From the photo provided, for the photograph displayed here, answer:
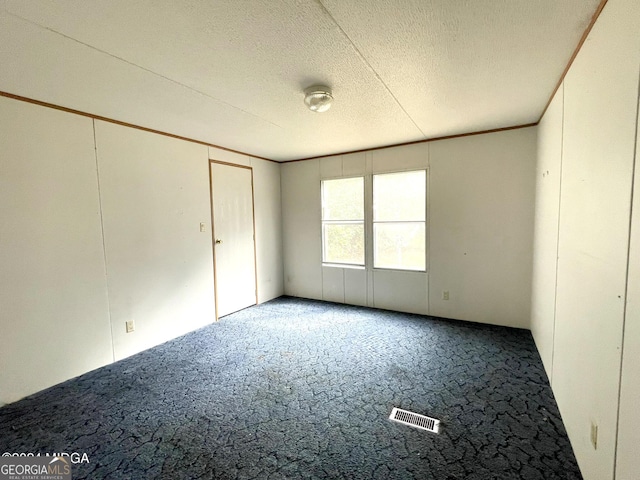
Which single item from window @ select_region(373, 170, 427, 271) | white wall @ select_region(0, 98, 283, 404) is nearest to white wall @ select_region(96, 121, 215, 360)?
white wall @ select_region(0, 98, 283, 404)

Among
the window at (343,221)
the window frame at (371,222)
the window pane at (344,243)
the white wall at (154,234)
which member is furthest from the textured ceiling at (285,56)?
the window pane at (344,243)

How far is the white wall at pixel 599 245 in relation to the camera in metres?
1.11

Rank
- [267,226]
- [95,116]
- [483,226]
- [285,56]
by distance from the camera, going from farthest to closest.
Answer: [267,226], [483,226], [95,116], [285,56]

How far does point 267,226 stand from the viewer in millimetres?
4891

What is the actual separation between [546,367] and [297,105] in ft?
10.2

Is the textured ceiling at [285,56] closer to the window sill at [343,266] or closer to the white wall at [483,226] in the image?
the white wall at [483,226]

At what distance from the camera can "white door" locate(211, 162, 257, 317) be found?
4023mm

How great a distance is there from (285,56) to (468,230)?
2.99 meters

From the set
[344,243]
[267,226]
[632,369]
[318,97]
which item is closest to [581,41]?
[318,97]

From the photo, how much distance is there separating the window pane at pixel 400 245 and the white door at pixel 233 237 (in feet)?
6.43

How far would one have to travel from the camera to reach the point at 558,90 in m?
2.23

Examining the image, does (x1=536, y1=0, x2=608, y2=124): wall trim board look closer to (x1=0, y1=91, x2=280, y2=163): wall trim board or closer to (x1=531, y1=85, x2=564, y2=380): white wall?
(x1=531, y1=85, x2=564, y2=380): white wall

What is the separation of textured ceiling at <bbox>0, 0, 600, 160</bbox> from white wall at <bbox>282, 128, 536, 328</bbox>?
674 millimetres

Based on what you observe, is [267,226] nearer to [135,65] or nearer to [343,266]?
[343,266]
